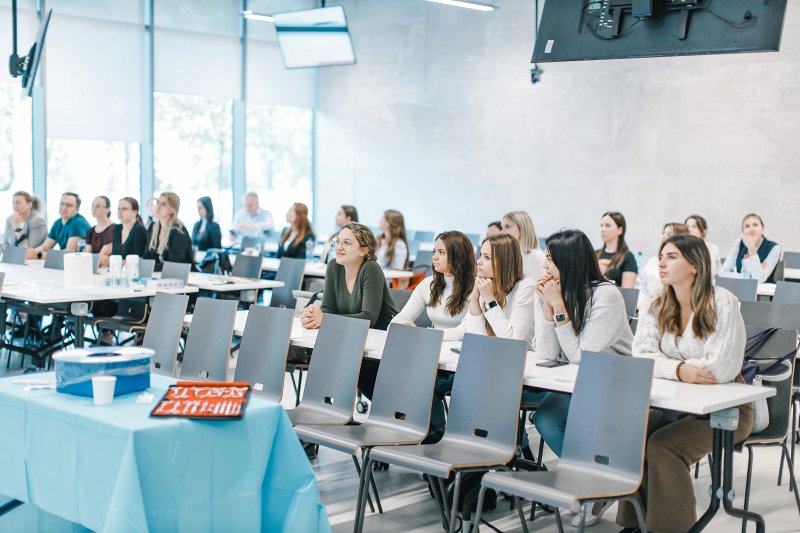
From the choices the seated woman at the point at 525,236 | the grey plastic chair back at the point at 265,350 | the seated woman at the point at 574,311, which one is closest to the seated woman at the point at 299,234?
the seated woman at the point at 525,236

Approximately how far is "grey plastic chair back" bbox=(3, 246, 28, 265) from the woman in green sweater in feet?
15.2

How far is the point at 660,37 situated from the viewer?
17.0 feet

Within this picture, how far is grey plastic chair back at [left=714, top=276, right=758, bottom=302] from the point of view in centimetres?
648

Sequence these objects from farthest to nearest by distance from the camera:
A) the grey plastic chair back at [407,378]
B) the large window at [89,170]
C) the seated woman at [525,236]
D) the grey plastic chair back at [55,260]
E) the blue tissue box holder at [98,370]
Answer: the large window at [89,170] → the grey plastic chair back at [55,260] → the seated woman at [525,236] → the grey plastic chair back at [407,378] → the blue tissue box holder at [98,370]

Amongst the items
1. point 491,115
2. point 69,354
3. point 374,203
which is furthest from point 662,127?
point 69,354

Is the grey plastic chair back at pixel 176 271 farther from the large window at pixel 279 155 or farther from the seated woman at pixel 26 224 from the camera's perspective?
the large window at pixel 279 155

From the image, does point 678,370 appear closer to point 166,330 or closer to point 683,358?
point 683,358

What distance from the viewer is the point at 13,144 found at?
37.5 feet

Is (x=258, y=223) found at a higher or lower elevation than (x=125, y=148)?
lower

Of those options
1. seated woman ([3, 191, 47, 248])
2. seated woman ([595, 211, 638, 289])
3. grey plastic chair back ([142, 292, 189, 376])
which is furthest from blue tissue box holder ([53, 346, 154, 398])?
seated woman ([3, 191, 47, 248])

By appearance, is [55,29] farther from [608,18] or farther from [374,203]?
[608,18]

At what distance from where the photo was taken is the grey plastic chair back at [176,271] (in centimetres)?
734

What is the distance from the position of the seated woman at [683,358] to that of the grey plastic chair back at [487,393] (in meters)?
0.61

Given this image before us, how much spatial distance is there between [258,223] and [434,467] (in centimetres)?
878
